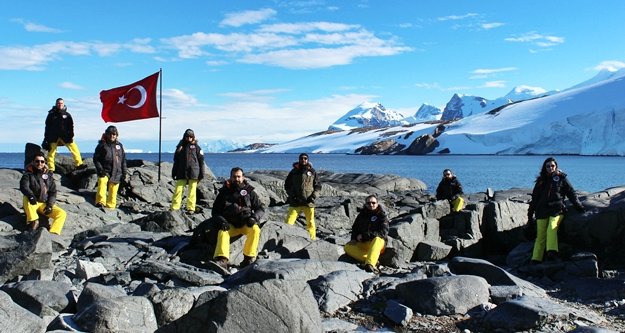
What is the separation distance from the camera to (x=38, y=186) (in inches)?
608

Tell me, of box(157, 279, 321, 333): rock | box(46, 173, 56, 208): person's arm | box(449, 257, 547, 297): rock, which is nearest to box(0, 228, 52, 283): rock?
box(46, 173, 56, 208): person's arm

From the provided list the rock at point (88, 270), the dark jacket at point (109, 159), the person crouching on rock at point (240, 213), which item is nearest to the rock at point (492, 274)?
the person crouching on rock at point (240, 213)

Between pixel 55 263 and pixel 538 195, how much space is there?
1176cm

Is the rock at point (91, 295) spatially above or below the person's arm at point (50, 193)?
below

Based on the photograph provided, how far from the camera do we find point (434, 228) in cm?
1895

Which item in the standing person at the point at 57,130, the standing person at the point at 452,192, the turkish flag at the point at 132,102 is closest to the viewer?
the standing person at the point at 57,130

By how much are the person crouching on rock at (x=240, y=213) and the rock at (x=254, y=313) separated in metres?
5.77

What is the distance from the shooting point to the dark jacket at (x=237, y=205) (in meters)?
13.3

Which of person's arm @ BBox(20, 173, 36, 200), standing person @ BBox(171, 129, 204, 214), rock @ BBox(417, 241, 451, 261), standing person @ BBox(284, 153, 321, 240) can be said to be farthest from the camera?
standing person @ BBox(171, 129, 204, 214)

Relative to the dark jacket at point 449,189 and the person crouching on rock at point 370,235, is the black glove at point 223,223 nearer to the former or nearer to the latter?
the person crouching on rock at point 370,235

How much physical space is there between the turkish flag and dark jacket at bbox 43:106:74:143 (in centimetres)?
305

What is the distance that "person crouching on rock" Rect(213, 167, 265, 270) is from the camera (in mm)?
13219

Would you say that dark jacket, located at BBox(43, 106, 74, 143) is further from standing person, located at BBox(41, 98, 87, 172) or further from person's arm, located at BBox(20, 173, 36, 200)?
person's arm, located at BBox(20, 173, 36, 200)

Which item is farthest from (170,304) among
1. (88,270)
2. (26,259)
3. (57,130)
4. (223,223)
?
(57,130)
